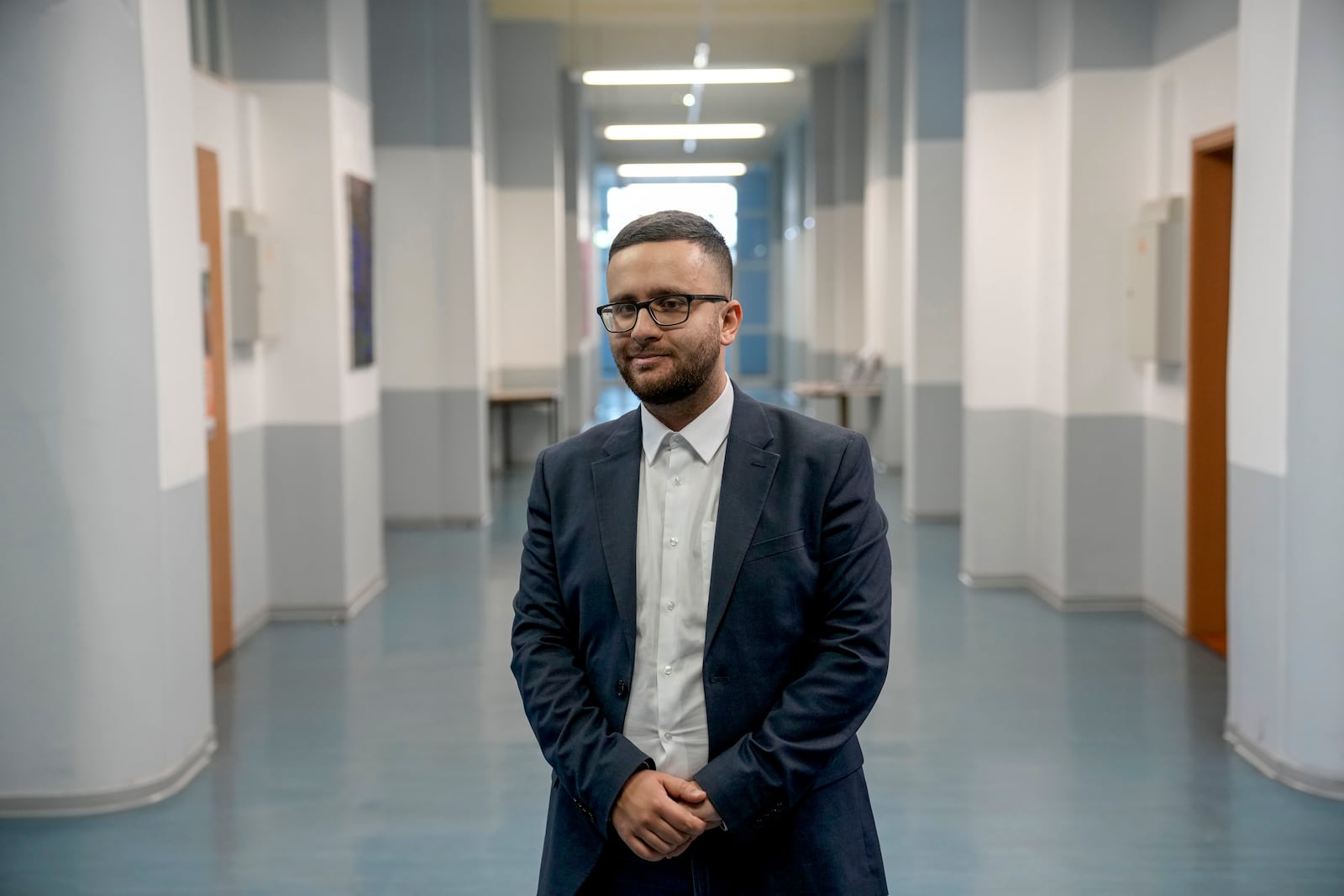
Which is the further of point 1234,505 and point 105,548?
point 1234,505

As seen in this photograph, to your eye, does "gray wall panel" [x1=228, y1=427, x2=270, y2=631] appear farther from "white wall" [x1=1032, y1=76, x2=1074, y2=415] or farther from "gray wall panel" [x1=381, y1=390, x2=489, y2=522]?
"white wall" [x1=1032, y1=76, x2=1074, y2=415]

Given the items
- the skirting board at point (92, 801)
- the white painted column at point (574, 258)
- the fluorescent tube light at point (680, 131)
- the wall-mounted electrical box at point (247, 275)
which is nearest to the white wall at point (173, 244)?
the skirting board at point (92, 801)

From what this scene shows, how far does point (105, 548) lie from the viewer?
4504 millimetres

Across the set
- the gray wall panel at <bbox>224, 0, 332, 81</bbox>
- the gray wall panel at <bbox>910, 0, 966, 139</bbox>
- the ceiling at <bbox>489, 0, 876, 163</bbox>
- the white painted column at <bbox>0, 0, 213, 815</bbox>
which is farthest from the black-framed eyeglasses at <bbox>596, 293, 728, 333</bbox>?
the ceiling at <bbox>489, 0, 876, 163</bbox>

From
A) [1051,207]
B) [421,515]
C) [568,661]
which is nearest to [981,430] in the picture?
[1051,207]

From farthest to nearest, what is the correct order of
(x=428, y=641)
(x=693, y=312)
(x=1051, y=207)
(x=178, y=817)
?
(x=1051, y=207) < (x=428, y=641) < (x=178, y=817) < (x=693, y=312)

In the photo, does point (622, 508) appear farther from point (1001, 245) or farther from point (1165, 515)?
point (1001, 245)

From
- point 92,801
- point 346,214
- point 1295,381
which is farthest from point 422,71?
point 1295,381

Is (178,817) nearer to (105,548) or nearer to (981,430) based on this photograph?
(105,548)

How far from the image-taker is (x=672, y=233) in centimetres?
208

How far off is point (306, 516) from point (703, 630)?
18.1ft

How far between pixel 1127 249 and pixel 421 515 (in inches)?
222

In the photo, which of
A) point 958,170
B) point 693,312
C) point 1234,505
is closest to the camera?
point 693,312

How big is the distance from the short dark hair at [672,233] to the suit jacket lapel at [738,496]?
0.23 m
